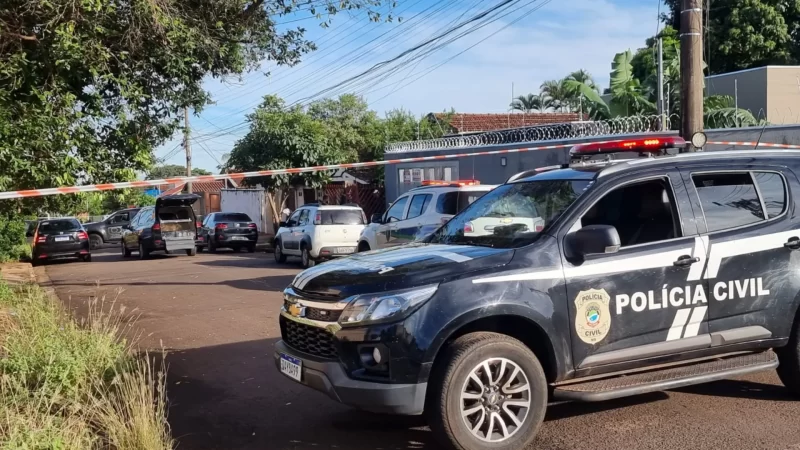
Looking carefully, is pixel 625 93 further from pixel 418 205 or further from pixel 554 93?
pixel 554 93

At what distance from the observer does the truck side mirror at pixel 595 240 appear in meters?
5.05

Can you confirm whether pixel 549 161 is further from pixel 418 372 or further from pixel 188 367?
pixel 418 372

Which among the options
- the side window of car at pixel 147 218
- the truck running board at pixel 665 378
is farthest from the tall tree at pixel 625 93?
the truck running board at pixel 665 378

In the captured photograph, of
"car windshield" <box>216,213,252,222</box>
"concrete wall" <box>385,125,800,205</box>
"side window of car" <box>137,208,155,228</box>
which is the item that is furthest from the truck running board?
"car windshield" <box>216,213,252,222</box>

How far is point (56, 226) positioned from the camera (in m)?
25.1

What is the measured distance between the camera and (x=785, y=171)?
6.14m

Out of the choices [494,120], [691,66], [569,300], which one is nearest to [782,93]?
[691,66]

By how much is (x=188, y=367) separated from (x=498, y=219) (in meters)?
3.85

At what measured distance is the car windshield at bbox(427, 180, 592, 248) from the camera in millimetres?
5539

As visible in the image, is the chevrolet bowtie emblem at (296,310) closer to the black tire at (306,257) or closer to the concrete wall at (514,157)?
the concrete wall at (514,157)

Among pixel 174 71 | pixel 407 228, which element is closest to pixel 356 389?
pixel 174 71

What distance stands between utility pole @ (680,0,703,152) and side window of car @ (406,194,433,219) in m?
5.02

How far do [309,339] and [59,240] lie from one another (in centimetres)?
2192

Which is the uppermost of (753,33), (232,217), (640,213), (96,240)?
(753,33)
